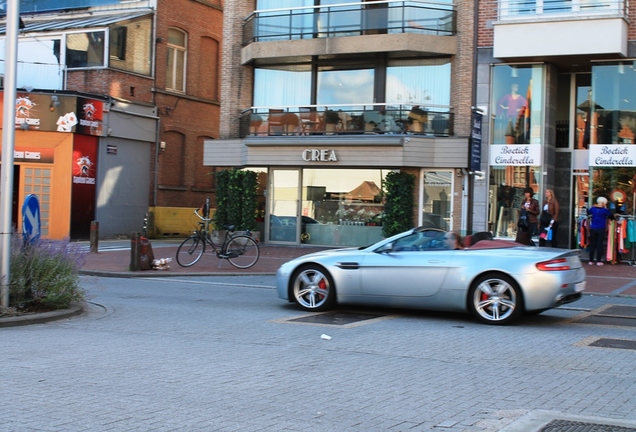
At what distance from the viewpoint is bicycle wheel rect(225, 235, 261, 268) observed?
57.3 feet

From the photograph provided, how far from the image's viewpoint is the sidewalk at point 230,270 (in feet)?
50.8

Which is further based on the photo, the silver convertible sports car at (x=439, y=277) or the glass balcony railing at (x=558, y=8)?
the glass balcony railing at (x=558, y=8)

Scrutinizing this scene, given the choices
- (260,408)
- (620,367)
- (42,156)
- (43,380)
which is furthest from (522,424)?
(42,156)

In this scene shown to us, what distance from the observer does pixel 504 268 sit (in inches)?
392

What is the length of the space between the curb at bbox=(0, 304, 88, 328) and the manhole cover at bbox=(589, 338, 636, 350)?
264 inches

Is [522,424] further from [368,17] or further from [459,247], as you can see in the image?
[368,17]

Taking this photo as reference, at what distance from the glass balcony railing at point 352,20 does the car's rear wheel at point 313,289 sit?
1391 centimetres

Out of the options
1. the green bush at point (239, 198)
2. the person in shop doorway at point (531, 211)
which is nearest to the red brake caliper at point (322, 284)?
the person in shop doorway at point (531, 211)

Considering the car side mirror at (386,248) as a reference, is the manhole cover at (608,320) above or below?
below

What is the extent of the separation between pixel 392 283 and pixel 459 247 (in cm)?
106

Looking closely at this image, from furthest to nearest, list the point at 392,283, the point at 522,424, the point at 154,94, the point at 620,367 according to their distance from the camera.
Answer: the point at 154,94 → the point at 392,283 → the point at 620,367 → the point at 522,424

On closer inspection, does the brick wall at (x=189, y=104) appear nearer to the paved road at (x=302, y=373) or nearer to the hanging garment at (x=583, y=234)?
the hanging garment at (x=583, y=234)

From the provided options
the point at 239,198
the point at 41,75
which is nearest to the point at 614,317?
the point at 239,198

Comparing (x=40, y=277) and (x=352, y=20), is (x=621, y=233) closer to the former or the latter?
(x=352, y=20)
